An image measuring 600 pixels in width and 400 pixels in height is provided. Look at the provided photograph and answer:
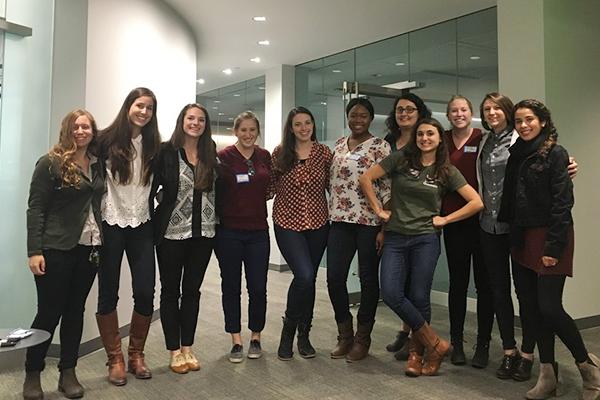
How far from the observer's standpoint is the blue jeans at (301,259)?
316 cm

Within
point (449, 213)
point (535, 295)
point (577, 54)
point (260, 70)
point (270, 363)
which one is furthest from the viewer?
point (260, 70)

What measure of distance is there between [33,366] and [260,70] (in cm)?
593

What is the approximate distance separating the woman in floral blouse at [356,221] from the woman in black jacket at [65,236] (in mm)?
1426

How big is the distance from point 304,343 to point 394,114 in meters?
1.67

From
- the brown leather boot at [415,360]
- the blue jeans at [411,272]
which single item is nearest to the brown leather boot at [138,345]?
the blue jeans at [411,272]

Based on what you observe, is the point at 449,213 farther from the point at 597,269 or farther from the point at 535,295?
the point at 597,269

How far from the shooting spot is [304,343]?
340 cm

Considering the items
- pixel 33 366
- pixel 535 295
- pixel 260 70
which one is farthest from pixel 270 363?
pixel 260 70

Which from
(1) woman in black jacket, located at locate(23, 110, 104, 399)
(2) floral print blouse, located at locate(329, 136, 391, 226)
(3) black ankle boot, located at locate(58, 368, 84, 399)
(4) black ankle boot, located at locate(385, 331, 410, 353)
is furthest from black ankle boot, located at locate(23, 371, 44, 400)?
(4) black ankle boot, located at locate(385, 331, 410, 353)

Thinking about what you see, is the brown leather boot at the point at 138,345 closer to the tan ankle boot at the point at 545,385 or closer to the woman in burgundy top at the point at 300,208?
the woman in burgundy top at the point at 300,208

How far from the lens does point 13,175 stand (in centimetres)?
344

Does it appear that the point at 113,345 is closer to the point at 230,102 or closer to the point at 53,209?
the point at 53,209

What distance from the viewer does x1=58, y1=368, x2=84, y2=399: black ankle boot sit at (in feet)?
8.82

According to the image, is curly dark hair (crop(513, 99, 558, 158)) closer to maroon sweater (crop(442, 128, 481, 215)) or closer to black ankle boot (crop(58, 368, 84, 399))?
maroon sweater (crop(442, 128, 481, 215))
